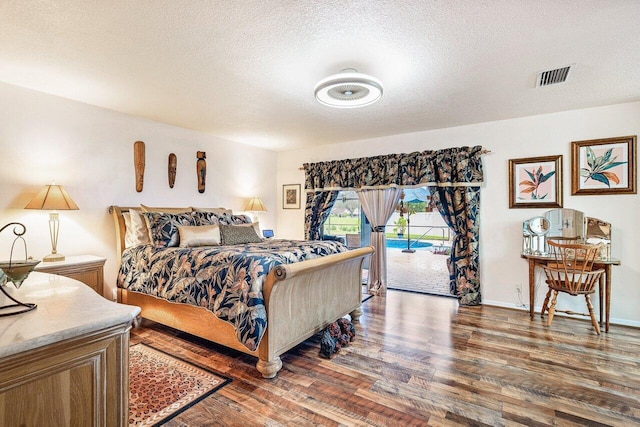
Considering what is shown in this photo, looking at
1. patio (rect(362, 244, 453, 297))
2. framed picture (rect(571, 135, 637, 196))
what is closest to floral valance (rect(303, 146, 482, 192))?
framed picture (rect(571, 135, 637, 196))

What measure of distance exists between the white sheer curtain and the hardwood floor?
1.34m

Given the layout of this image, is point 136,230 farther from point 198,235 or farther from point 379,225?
point 379,225

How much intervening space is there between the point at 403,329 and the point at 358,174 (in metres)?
2.60

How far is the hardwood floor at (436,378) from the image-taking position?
74.4 inches

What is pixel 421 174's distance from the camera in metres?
4.51

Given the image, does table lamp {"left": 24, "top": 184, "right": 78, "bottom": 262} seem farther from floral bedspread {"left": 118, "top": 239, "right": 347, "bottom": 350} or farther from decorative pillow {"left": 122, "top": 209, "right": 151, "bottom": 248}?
floral bedspread {"left": 118, "top": 239, "right": 347, "bottom": 350}

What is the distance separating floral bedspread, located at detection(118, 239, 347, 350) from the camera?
2.27m

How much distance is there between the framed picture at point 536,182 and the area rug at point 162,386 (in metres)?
3.97

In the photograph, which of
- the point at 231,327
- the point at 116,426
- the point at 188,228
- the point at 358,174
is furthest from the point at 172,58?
the point at 358,174

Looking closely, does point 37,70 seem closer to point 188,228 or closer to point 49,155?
point 49,155

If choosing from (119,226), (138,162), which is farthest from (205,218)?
(138,162)

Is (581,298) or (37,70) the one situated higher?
(37,70)

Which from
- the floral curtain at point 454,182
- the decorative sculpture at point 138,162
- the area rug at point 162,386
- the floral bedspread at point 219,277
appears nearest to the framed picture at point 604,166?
the floral curtain at point 454,182

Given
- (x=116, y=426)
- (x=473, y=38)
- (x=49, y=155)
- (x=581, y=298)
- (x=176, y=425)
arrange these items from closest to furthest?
(x=116, y=426)
(x=176, y=425)
(x=473, y=38)
(x=49, y=155)
(x=581, y=298)
